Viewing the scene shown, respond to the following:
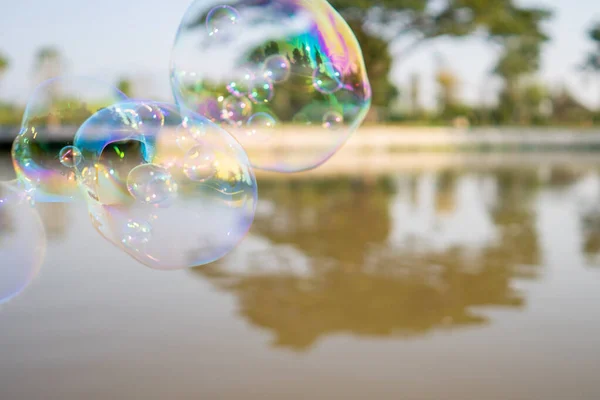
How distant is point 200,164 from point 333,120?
119cm

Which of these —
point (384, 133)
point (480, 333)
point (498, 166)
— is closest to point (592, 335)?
point (480, 333)

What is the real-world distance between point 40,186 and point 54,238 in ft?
11.3

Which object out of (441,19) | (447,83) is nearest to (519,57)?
(441,19)

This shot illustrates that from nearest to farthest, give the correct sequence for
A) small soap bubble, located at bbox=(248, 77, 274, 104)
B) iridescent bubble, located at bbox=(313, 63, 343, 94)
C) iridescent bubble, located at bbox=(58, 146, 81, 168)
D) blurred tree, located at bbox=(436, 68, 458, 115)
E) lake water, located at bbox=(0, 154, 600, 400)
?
lake water, located at bbox=(0, 154, 600, 400)
iridescent bubble, located at bbox=(58, 146, 81, 168)
iridescent bubble, located at bbox=(313, 63, 343, 94)
small soap bubble, located at bbox=(248, 77, 274, 104)
blurred tree, located at bbox=(436, 68, 458, 115)

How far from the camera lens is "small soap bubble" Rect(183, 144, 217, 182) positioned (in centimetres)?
358

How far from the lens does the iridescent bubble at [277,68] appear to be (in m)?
4.17

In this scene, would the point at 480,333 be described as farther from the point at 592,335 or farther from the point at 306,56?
the point at 306,56

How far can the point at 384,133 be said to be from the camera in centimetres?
3253

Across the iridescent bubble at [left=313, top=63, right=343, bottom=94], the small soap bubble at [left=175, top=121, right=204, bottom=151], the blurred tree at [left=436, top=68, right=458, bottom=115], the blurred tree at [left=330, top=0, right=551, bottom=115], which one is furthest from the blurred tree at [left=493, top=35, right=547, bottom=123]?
the small soap bubble at [left=175, top=121, right=204, bottom=151]

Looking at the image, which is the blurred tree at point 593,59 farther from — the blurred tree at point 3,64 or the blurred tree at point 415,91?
the blurred tree at point 3,64

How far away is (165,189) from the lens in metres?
3.60

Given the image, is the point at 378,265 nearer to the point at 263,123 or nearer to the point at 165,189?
the point at 263,123

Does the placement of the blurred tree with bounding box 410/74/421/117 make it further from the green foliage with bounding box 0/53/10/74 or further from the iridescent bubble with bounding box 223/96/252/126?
the iridescent bubble with bounding box 223/96/252/126

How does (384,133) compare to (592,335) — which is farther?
(384,133)
